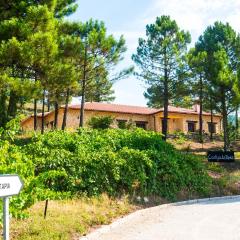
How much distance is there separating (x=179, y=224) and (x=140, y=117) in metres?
37.2

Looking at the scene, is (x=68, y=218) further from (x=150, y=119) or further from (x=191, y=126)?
(x=191, y=126)

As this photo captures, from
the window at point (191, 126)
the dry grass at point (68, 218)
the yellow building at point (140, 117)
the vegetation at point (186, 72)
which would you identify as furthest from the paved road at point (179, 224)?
the window at point (191, 126)

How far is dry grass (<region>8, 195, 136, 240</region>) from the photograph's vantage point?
8734 millimetres

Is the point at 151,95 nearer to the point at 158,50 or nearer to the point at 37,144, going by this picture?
the point at 158,50

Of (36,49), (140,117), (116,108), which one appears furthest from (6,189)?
(140,117)

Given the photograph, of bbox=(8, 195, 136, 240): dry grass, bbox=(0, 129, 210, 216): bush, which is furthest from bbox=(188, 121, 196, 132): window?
bbox=(8, 195, 136, 240): dry grass

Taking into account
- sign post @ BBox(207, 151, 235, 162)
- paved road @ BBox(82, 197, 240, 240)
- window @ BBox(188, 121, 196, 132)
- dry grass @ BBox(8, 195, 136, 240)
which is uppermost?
window @ BBox(188, 121, 196, 132)

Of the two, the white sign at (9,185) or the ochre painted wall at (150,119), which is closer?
the white sign at (9,185)

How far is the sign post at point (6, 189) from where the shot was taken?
5.76m

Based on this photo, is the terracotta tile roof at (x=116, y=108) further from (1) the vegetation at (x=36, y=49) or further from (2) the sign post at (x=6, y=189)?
(2) the sign post at (x=6, y=189)

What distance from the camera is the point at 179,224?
35.5ft

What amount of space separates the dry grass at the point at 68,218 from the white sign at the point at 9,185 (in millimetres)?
2542

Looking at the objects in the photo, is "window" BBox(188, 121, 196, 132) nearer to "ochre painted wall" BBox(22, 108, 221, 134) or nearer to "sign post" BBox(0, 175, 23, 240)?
"ochre painted wall" BBox(22, 108, 221, 134)

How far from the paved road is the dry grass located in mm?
403
